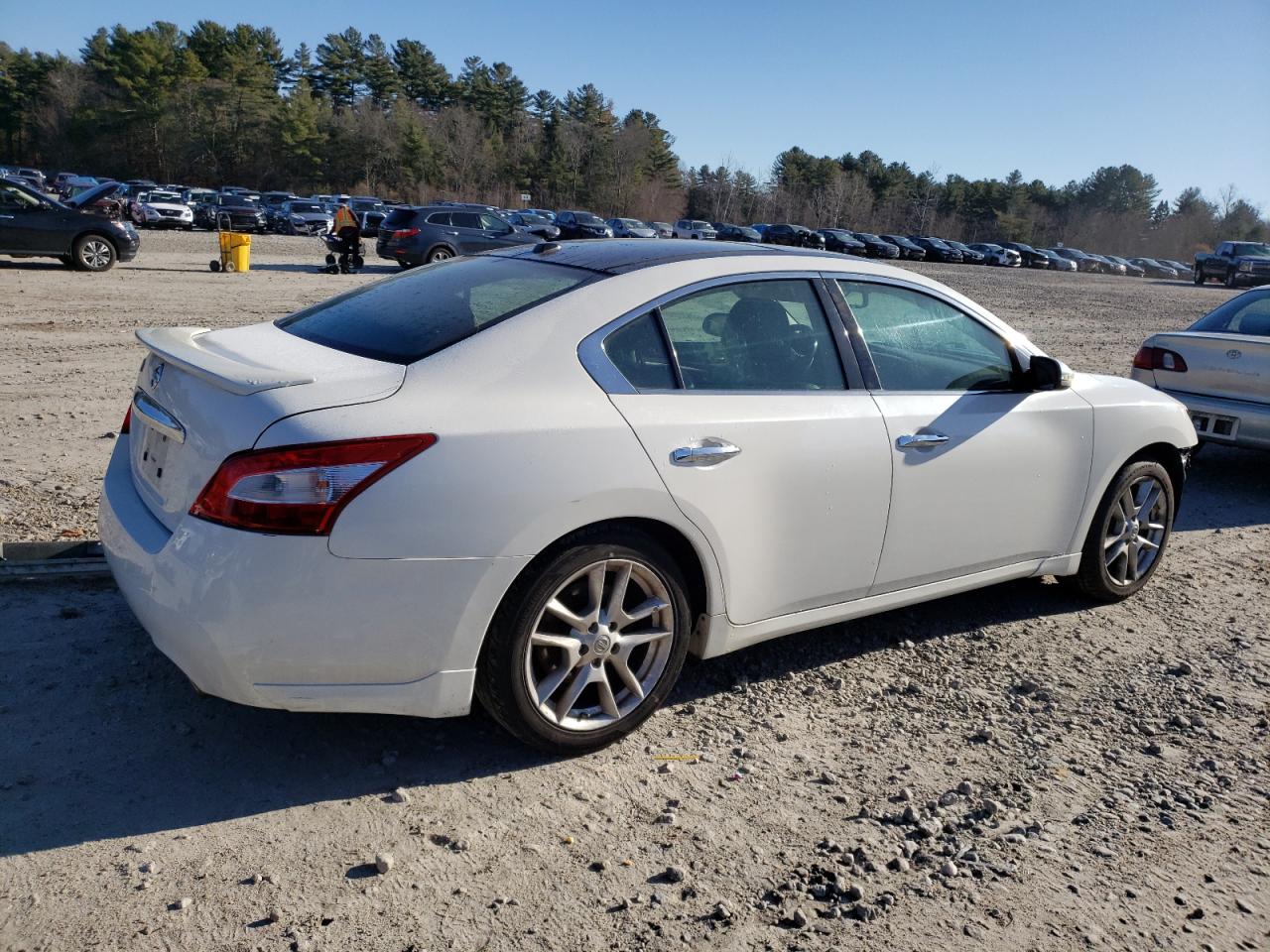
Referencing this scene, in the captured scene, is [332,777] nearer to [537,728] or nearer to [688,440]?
[537,728]

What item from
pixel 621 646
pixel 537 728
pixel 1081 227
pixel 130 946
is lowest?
pixel 130 946

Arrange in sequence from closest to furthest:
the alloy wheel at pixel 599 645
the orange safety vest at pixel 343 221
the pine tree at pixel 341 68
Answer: the alloy wheel at pixel 599 645
the orange safety vest at pixel 343 221
the pine tree at pixel 341 68

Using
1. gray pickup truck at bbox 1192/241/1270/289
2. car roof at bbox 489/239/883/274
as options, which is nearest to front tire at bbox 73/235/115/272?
car roof at bbox 489/239/883/274

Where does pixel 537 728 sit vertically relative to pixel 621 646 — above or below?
below

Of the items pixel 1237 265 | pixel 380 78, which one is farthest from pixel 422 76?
pixel 1237 265

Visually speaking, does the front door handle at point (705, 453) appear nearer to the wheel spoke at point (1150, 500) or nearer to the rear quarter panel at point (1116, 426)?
the rear quarter panel at point (1116, 426)

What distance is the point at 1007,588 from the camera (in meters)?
5.29

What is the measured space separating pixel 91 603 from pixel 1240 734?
4541mm

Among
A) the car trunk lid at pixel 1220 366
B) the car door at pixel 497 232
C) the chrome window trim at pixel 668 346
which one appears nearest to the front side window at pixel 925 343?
the chrome window trim at pixel 668 346

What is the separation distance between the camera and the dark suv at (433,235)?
24.0 m

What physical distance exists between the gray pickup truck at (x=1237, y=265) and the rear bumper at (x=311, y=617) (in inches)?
2042

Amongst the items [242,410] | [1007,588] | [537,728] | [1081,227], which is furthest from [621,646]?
[1081,227]

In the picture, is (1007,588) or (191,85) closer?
(1007,588)

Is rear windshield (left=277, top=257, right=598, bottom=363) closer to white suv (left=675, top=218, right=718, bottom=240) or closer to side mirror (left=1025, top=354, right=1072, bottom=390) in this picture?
side mirror (left=1025, top=354, right=1072, bottom=390)
